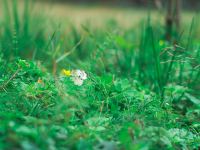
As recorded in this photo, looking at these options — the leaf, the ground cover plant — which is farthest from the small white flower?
the leaf

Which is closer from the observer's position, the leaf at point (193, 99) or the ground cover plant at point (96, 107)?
the ground cover plant at point (96, 107)

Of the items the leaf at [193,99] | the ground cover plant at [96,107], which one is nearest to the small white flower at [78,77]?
the ground cover plant at [96,107]

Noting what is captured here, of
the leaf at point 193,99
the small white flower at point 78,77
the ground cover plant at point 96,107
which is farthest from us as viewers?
the leaf at point 193,99

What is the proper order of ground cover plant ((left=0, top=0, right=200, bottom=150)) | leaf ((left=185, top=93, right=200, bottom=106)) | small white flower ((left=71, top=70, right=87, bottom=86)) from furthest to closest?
leaf ((left=185, top=93, right=200, bottom=106)) < small white flower ((left=71, top=70, right=87, bottom=86)) < ground cover plant ((left=0, top=0, right=200, bottom=150))

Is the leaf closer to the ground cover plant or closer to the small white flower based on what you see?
the ground cover plant

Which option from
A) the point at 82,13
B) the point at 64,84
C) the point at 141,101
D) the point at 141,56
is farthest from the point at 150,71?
the point at 82,13

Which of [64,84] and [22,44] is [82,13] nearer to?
[22,44]

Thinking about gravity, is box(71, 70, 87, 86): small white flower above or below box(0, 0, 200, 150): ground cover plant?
above

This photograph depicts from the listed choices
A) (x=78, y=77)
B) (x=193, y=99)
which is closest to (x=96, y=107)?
(x=78, y=77)

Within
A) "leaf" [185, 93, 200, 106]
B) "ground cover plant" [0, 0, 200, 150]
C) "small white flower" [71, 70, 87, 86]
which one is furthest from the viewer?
"leaf" [185, 93, 200, 106]

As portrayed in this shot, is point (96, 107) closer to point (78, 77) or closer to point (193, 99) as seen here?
point (78, 77)

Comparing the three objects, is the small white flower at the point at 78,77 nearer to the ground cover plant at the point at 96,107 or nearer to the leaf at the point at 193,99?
the ground cover plant at the point at 96,107

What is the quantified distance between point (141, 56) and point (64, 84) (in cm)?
100

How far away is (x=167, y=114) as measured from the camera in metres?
2.04
